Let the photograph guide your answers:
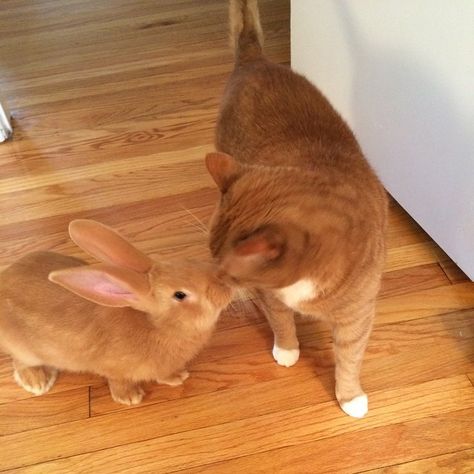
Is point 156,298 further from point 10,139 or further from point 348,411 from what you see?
point 10,139

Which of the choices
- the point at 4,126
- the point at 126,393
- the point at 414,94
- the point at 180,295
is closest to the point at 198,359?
the point at 126,393

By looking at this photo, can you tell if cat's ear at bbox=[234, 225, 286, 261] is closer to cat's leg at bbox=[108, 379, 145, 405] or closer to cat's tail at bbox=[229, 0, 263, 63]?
cat's leg at bbox=[108, 379, 145, 405]

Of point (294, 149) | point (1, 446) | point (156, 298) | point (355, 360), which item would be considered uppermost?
point (294, 149)

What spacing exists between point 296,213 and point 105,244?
360 millimetres

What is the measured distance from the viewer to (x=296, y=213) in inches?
33.6

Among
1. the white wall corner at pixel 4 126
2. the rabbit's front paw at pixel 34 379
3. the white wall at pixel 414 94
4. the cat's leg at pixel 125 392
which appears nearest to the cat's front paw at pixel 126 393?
the cat's leg at pixel 125 392

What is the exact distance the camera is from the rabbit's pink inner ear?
0.99 metres

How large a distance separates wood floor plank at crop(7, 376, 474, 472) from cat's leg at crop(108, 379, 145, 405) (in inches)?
2.0

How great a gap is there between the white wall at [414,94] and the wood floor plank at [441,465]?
→ 0.44 m

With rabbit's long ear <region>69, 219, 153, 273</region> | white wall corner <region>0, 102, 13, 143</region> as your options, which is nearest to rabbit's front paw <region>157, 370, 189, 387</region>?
rabbit's long ear <region>69, 219, 153, 273</region>

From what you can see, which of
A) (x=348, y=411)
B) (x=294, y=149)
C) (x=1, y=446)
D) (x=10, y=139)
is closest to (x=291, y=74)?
(x=294, y=149)

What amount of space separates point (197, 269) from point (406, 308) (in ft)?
1.99

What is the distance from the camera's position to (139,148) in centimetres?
198

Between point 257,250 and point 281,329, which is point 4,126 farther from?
point 257,250
